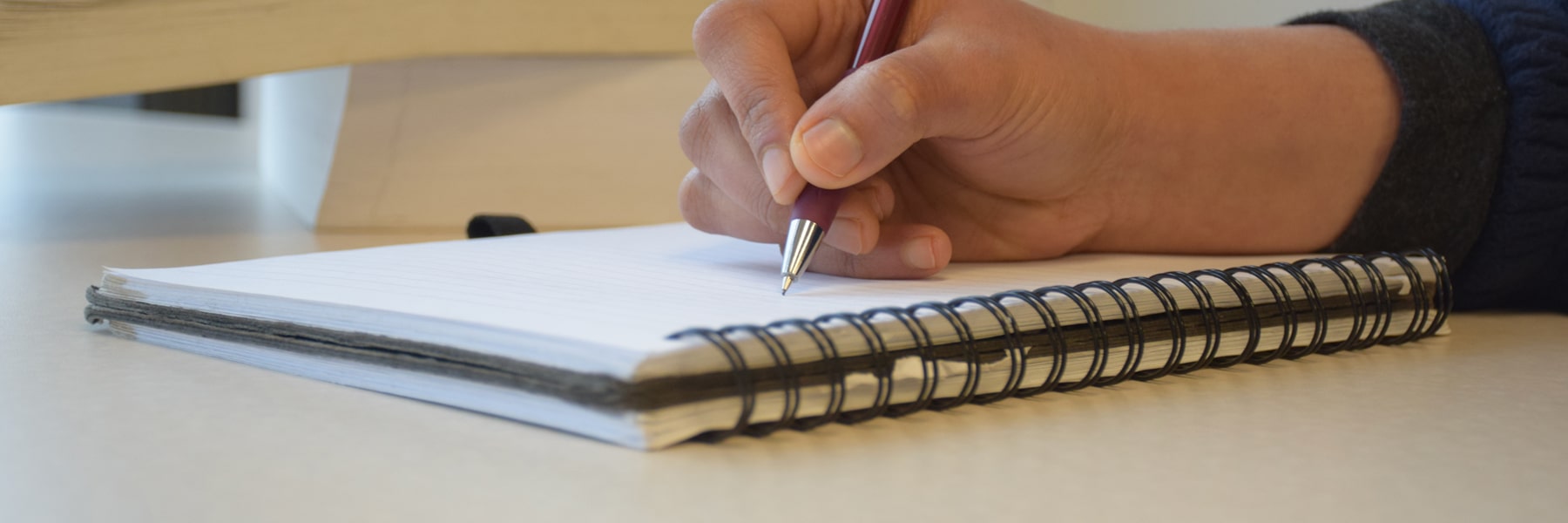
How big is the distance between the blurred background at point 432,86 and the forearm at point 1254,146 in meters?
0.18

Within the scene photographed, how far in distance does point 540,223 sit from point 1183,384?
0.75 metres

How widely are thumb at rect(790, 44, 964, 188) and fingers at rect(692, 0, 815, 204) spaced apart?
0.06 feet

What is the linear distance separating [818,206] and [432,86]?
0.62m

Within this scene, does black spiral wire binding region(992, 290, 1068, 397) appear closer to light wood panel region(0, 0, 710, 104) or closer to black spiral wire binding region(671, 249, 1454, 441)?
black spiral wire binding region(671, 249, 1454, 441)

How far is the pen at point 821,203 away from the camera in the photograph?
551 millimetres

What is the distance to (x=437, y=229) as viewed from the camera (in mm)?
1123

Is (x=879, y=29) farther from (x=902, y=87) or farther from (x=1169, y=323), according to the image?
(x=1169, y=323)

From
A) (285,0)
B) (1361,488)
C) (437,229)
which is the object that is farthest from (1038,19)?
(437,229)

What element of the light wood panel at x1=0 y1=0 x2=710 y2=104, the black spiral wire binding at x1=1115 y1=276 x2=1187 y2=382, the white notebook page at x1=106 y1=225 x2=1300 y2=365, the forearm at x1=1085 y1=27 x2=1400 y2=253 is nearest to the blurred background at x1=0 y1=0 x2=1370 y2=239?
the light wood panel at x1=0 y1=0 x2=710 y2=104

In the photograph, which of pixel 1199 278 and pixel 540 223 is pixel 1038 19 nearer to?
pixel 1199 278

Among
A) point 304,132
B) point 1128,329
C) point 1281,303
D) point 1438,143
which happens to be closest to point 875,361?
point 1128,329

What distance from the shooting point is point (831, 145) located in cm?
54

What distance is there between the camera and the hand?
0.57m

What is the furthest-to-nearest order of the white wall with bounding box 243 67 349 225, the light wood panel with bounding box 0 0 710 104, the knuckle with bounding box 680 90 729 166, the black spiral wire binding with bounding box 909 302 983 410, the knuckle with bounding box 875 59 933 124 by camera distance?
the white wall with bounding box 243 67 349 225
the light wood panel with bounding box 0 0 710 104
the knuckle with bounding box 680 90 729 166
the knuckle with bounding box 875 59 933 124
the black spiral wire binding with bounding box 909 302 983 410
